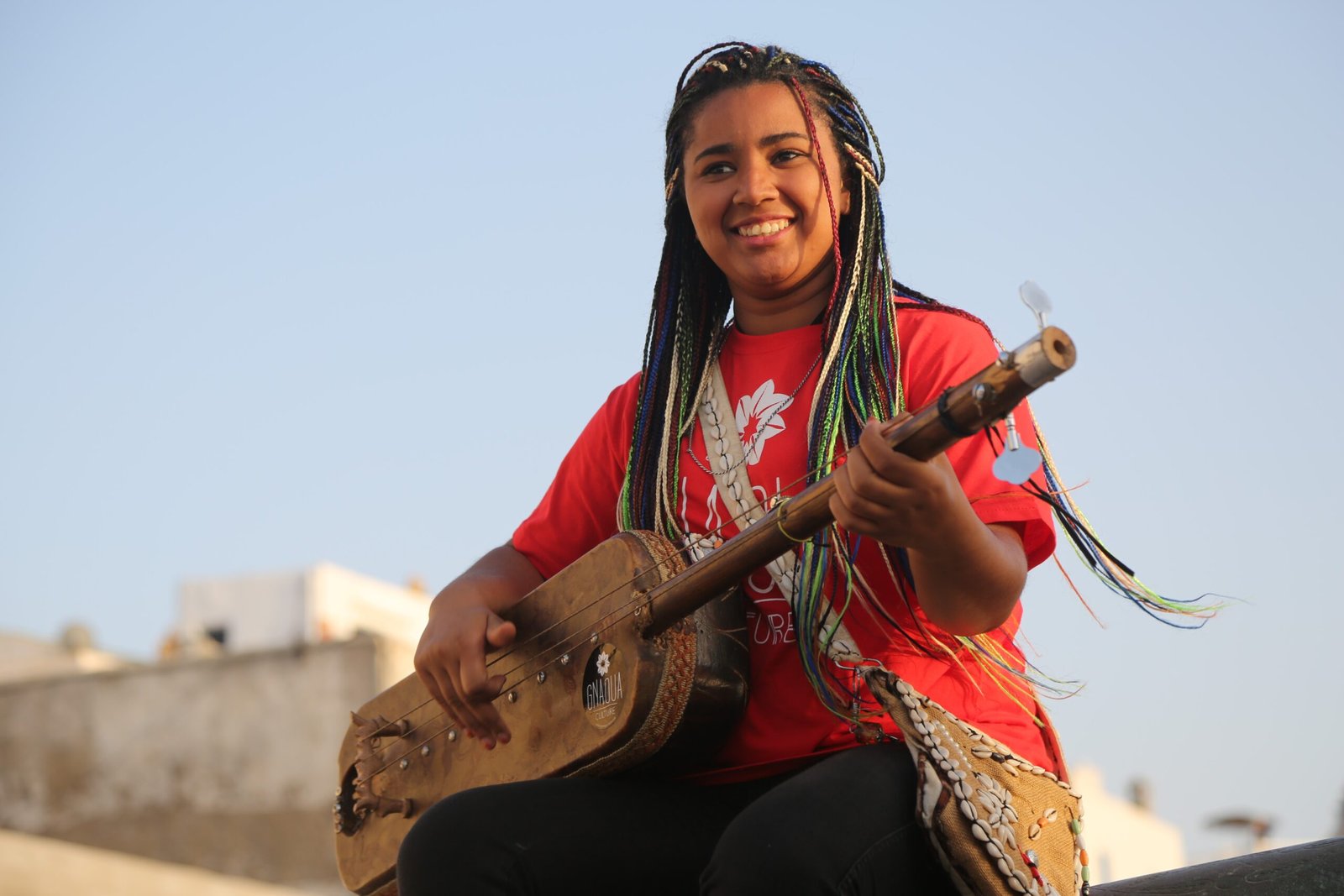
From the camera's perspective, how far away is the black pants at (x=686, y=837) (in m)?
2.42

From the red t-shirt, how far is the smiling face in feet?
0.49

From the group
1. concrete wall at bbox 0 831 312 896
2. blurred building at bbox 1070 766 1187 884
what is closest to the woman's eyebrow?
concrete wall at bbox 0 831 312 896

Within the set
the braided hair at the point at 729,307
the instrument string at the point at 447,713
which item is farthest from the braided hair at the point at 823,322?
the instrument string at the point at 447,713

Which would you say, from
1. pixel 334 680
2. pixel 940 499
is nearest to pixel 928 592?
pixel 940 499

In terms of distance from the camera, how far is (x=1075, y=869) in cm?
262

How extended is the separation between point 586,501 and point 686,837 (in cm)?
92

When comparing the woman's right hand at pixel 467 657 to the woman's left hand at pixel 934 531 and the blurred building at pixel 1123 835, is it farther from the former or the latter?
the blurred building at pixel 1123 835

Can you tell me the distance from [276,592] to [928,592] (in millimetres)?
24388

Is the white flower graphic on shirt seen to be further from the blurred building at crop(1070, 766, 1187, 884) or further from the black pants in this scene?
the blurred building at crop(1070, 766, 1187, 884)

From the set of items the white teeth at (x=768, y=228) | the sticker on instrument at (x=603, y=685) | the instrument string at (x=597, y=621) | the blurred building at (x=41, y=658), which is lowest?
the sticker on instrument at (x=603, y=685)

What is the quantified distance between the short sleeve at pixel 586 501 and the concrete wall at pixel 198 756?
14.9m

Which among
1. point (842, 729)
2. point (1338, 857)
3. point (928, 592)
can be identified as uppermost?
point (928, 592)

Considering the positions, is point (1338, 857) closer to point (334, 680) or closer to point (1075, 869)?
point (1075, 869)

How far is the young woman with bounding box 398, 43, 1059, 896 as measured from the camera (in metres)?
2.48
